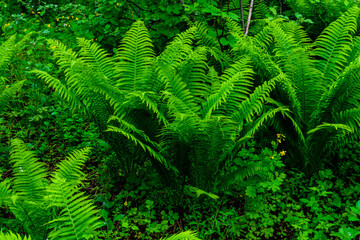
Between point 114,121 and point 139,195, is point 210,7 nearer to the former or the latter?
point 114,121

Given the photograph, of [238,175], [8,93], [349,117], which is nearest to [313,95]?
[349,117]

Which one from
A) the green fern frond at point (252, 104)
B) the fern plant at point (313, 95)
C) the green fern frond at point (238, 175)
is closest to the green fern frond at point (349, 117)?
the fern plant at point (313, 95)

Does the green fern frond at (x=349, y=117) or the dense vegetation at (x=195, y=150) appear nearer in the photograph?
the dense vegetation at (x=195, y=150)

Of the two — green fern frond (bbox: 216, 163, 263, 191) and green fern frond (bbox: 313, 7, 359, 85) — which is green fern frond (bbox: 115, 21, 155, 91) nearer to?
green fern frond (bbox: 216, 163, 263, 191)

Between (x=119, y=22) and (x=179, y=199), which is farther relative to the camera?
(x=119, y=22)

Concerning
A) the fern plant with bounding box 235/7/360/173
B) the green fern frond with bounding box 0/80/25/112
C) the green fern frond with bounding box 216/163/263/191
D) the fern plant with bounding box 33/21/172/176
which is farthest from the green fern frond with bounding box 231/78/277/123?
the green fern frond with bounding box 0/80/25/112

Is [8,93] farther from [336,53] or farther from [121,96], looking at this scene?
[336,53]

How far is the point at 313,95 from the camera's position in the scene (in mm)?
2805

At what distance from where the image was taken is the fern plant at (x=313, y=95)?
8.30 feet

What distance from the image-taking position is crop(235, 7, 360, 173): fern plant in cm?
253

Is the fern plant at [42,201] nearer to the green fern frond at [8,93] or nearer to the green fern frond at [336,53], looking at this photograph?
the green fern frond at [8,93]

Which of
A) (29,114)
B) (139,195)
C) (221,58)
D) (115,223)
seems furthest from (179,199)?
(29,114)

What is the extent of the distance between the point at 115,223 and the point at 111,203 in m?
0.17

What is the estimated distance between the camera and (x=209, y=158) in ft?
7.68
